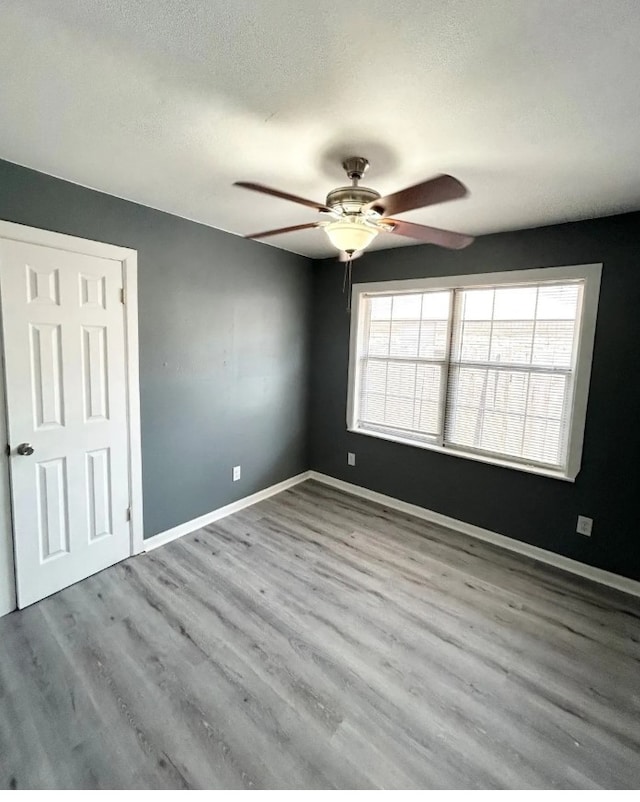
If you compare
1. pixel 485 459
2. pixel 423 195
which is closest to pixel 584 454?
pixel 485 459

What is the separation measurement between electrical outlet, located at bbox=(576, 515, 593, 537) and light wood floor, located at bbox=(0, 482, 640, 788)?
0.35m

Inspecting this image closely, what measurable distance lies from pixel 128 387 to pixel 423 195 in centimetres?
214

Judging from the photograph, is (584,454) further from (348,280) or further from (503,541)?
(348,280)

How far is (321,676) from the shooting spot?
69.6 inches

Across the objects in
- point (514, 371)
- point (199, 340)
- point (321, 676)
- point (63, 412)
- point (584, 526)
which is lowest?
point (321, 676)

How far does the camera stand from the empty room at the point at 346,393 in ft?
4.06

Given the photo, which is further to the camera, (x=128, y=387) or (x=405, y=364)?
(x=405, y=364)

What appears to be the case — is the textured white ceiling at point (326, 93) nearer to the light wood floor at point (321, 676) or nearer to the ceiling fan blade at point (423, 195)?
the ceiling fan blade at point (423, 195)

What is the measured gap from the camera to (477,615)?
2.22 meters

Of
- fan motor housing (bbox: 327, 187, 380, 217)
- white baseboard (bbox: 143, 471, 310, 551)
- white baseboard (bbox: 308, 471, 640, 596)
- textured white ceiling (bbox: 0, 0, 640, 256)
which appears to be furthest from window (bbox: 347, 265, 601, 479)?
fan motor housing (bbox: 327, 187, 380, 217)

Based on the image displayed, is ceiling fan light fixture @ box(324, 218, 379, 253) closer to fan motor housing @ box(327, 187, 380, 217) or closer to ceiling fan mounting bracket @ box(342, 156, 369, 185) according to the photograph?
fan motor housing @ box(327, 187, 380, 217)

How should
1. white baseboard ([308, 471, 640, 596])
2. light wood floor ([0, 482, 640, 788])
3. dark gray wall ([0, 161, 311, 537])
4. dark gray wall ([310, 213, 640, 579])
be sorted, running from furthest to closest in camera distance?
white baseboard ([308, 471, 640, 596]) < dark gray wall ([310, 213, 640, 579]) < dark gray wall ([0, 161, 311, 537]) < light wood floor ([0, 482, 640, 788])

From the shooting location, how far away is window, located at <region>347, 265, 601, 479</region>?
2.64m

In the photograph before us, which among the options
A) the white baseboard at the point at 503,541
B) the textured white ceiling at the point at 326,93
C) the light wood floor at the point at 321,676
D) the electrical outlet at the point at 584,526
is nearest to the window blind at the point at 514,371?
the electrical outlet at the point at 584,526
